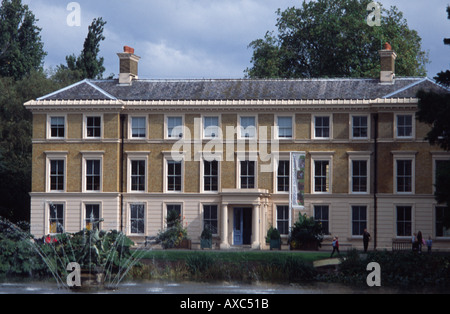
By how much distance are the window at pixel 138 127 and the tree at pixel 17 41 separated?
2588cm

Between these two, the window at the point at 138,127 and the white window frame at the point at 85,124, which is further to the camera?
the window at the point at 138,127

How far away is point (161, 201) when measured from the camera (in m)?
62.9

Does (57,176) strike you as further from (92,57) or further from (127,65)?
(92,57)

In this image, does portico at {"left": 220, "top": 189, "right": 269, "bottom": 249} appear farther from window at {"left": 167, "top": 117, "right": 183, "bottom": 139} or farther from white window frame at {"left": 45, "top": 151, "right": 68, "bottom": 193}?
white window frame at {"left": 45, "top": 151, "right": 68, "bottom": 193}

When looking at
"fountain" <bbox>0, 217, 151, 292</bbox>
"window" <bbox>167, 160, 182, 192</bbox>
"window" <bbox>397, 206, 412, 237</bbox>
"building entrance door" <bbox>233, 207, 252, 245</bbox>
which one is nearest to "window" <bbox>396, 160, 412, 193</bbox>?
"window" <bbox>397, 206, 412, 237</bbox>

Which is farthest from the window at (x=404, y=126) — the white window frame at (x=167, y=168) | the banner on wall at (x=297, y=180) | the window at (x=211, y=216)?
the white window frame at (x=167, y=168)

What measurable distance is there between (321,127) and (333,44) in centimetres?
2338

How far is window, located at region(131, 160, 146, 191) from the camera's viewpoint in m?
63.3

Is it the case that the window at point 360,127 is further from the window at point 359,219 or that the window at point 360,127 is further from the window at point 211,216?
the window at point 211,216

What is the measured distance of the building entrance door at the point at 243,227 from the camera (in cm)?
6203

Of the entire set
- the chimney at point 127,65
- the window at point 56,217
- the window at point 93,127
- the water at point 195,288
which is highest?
the chimney at point 127,65

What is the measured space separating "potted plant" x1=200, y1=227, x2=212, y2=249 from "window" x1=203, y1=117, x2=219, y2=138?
6.53 metres

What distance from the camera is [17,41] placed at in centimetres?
8919
